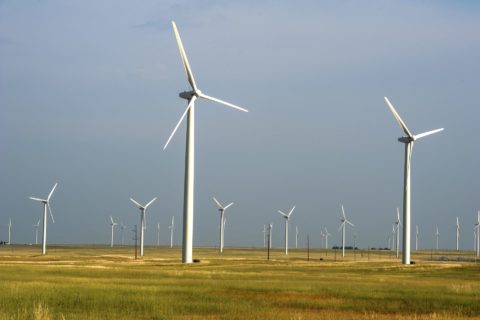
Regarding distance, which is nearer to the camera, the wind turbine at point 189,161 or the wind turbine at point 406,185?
the wind turbine at point 189,161

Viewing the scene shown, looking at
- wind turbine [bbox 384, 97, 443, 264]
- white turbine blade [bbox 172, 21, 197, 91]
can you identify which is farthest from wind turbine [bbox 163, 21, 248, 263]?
wind turbine [bbox 384, 97, 443, 264]

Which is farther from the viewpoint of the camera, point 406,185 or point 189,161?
point 406,185

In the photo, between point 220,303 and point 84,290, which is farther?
point 84,290

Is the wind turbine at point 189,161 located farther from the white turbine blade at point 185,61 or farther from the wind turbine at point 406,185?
the wind turbine at point 406,185

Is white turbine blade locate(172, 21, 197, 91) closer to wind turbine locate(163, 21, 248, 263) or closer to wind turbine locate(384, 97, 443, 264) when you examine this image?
wind turbine locate(163, 21, 248, 263)

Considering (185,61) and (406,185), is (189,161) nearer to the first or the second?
(185,61)

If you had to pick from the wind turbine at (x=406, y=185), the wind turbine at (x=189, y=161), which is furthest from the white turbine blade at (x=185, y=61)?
the wind turbine at (x=406, y=185)

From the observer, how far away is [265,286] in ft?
189

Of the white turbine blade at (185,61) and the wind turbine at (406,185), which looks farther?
the wind turbine at (406,185)

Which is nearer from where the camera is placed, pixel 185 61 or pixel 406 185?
pixel 185 61

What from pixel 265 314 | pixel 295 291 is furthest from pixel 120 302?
pixel 295 291

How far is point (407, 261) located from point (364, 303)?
89.8 metres

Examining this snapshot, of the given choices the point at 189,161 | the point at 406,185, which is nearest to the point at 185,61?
the point at 189,161

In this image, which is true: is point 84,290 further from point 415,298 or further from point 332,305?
point 415,298
